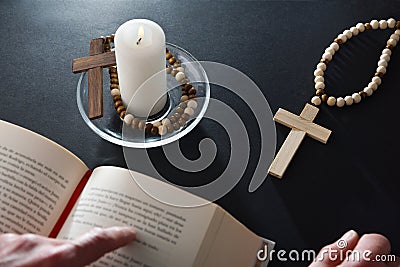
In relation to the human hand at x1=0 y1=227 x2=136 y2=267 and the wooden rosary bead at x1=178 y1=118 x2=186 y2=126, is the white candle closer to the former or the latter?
the wooden rosary bead at x1=178 y1=118 x2=186 y2=126

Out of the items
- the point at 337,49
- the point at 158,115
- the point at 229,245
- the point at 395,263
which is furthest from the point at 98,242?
the point at 337,49

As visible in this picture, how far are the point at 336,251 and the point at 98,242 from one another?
11.6 inches

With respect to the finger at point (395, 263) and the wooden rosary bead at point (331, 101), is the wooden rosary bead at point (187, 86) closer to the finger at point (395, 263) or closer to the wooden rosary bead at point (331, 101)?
the wooden rosary bead at point (331, 101)

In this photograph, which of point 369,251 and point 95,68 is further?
point 95,68

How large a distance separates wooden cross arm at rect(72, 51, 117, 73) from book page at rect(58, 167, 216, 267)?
0.21 meters

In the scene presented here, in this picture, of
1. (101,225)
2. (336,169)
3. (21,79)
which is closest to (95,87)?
(21,79)

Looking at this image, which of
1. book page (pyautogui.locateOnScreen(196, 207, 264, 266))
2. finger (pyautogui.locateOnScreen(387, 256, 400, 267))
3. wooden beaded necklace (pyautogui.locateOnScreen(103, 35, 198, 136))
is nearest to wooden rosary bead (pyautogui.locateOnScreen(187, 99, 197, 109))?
wooden beaded necklace (pyautogui.locateOnScreen(103, 35, 198, 136))

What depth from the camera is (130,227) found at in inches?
32.4

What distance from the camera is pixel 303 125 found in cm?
99

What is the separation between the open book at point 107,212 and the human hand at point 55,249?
3 cm

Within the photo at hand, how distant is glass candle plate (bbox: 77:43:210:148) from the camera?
973mm

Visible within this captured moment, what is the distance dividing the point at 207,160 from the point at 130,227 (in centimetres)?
19

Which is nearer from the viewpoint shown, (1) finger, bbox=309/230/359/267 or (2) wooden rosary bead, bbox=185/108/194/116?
(1) finger, bbox=309/230/359/267

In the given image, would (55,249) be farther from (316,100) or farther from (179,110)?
(316,100)
